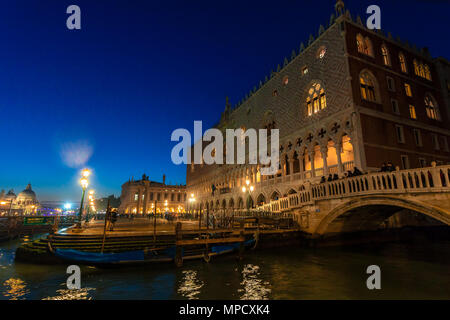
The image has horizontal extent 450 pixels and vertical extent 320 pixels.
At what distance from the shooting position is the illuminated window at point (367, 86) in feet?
61.1

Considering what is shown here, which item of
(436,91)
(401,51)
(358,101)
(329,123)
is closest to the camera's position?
(358,101)

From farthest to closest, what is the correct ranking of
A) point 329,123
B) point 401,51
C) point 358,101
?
point 401,51, point 329,123, point 358,101

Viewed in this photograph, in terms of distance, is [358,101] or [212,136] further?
[212,136]

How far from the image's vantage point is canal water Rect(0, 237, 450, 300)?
6883 mm

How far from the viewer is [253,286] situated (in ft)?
25.2

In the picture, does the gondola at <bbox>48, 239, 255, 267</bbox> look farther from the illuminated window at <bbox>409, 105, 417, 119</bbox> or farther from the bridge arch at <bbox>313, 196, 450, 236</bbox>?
the illuminated window at <bbox>409, 105, 417, 119</bbox>

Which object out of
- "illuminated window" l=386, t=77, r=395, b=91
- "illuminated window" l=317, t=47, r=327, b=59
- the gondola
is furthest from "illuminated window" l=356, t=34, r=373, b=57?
the gondola

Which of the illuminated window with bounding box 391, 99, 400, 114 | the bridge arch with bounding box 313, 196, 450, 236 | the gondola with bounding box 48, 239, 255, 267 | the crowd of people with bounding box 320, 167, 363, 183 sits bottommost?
the gondola with bounding box 48, 239, 255, 267

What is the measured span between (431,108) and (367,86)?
1007cm

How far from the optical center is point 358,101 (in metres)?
17.6

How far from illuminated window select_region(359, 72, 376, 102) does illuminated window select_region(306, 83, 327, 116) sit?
2.93 m
